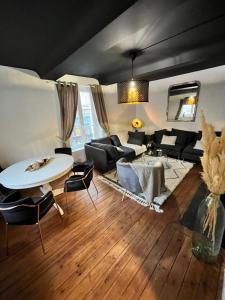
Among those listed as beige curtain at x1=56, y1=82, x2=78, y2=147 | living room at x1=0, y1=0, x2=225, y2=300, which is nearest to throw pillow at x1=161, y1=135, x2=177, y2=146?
living room at x1=0, y1=0, x2=225, y2=300

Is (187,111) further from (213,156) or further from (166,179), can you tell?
(213,156)

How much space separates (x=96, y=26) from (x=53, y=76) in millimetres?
2137

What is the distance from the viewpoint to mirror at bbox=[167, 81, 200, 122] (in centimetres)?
431

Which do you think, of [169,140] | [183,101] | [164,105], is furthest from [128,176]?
[164,105]

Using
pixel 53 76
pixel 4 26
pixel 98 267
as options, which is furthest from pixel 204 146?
pixel 53 76

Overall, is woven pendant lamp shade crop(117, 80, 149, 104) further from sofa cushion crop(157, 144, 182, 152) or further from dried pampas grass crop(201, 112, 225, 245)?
sofa cushion crop(157, 144, 182, 152)

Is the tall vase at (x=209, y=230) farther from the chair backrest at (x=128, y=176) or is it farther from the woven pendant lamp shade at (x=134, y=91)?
the woven pendant lamp shade at (x=134, y=91)

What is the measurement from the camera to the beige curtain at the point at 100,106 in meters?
4.48

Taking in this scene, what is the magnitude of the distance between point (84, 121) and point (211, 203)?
3971mm

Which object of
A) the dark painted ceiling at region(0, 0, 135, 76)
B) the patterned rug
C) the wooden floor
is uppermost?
the dark painted ceiling at region(0, 0, 135, 76)

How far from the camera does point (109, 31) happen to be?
Answer: 5.02ft

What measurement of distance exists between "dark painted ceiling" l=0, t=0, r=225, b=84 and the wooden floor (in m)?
2.43

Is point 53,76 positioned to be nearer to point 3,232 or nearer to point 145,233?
point 3,232

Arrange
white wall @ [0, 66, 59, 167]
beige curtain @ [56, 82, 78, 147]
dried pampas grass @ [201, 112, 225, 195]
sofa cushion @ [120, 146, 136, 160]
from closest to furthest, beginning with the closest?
1. dried pampas grass @ [201, 112, 225, 195]
2. white wall @ [0, 66, 59, 167]
3. beige curtain @ [56, 82, 78, 147]
4. sofa cushion @ [120, 146, 136, 160]
